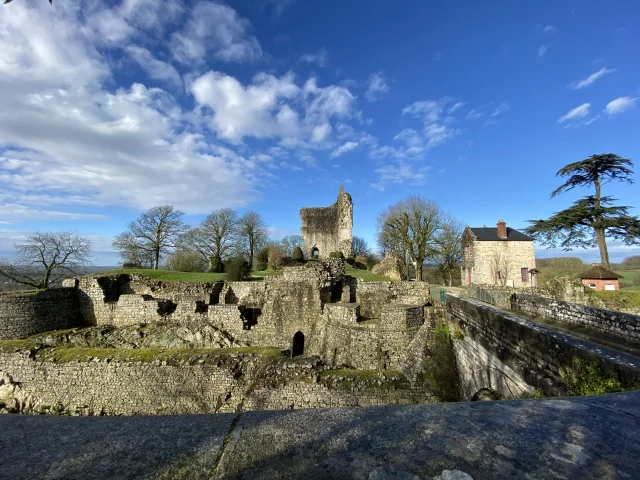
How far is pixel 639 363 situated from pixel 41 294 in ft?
64.4

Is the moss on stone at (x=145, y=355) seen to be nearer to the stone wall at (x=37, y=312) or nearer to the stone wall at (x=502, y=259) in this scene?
the stone wall at (x=37, y=312)

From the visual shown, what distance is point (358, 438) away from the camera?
1.24m

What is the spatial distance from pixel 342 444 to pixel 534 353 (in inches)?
180

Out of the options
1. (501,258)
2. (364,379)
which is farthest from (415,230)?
(364,379)

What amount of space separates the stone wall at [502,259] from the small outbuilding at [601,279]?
888cm

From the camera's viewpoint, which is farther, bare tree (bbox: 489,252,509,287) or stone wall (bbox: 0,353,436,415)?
bare tree (bbox: 489,252,509,287)

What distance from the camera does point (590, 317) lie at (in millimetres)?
5863

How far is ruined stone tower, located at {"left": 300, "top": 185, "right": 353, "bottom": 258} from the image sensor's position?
27.0 metres

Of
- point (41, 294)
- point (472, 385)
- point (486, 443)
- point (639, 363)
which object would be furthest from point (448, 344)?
point (41, 294)

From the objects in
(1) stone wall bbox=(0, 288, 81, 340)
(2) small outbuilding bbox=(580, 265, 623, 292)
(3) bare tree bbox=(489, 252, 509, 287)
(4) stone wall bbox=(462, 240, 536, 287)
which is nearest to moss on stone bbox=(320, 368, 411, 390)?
(1) stone wall bbox=(0, 288, 81, 340)

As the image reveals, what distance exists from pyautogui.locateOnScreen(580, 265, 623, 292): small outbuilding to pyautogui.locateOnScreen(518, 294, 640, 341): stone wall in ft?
41.2

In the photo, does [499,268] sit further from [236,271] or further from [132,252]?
[132,252]

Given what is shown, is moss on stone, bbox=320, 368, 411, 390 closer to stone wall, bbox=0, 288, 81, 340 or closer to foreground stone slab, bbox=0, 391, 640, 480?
foreground stone slab, bbox=0, 391, 640, 480

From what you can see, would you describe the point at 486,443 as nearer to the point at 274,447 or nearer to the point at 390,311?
the point at 274,447
